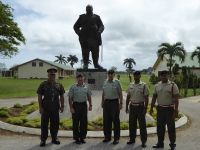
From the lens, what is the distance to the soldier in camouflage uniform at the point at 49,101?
30.7ft

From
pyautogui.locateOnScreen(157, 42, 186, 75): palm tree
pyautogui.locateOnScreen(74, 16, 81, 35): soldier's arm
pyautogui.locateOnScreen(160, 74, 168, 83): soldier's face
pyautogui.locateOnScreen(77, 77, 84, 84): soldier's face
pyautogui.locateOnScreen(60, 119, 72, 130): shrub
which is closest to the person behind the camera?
pyautogui.locateOnScreen(160, 74, 168, 83): soldier's face

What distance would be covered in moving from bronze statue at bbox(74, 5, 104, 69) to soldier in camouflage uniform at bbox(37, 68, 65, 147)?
202 inches

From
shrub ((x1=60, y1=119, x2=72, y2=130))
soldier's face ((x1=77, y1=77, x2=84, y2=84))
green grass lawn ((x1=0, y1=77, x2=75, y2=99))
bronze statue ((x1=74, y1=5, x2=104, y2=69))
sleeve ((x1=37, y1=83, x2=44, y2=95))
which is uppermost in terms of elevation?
bronze statue ((x1=74, y1=5, x2=104, y2=69))

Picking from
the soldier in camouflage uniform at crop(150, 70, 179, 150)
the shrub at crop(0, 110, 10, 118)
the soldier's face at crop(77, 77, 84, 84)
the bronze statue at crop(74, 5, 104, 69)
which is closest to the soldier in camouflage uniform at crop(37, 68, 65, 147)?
the soldier's face at crop(77, 77, 84, 84)

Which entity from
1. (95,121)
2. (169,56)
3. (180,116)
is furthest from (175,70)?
(95,121)

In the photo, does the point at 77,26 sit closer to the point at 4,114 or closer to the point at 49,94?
the point at 4,114

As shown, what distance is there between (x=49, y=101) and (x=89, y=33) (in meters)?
5.58

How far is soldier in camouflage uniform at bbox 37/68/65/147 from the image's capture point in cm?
935

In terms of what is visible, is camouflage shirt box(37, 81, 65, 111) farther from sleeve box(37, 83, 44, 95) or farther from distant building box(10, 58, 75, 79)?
distant building box(10, 58, 75, 79)

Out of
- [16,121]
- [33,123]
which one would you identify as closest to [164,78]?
[33,123]

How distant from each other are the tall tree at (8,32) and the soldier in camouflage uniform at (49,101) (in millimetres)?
30639

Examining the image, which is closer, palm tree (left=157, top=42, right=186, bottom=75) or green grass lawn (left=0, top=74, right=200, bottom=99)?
green grass lawn (left=0, top=74, right=200, bottom=99)

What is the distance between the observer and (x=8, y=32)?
39.7m

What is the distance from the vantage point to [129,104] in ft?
32.2
